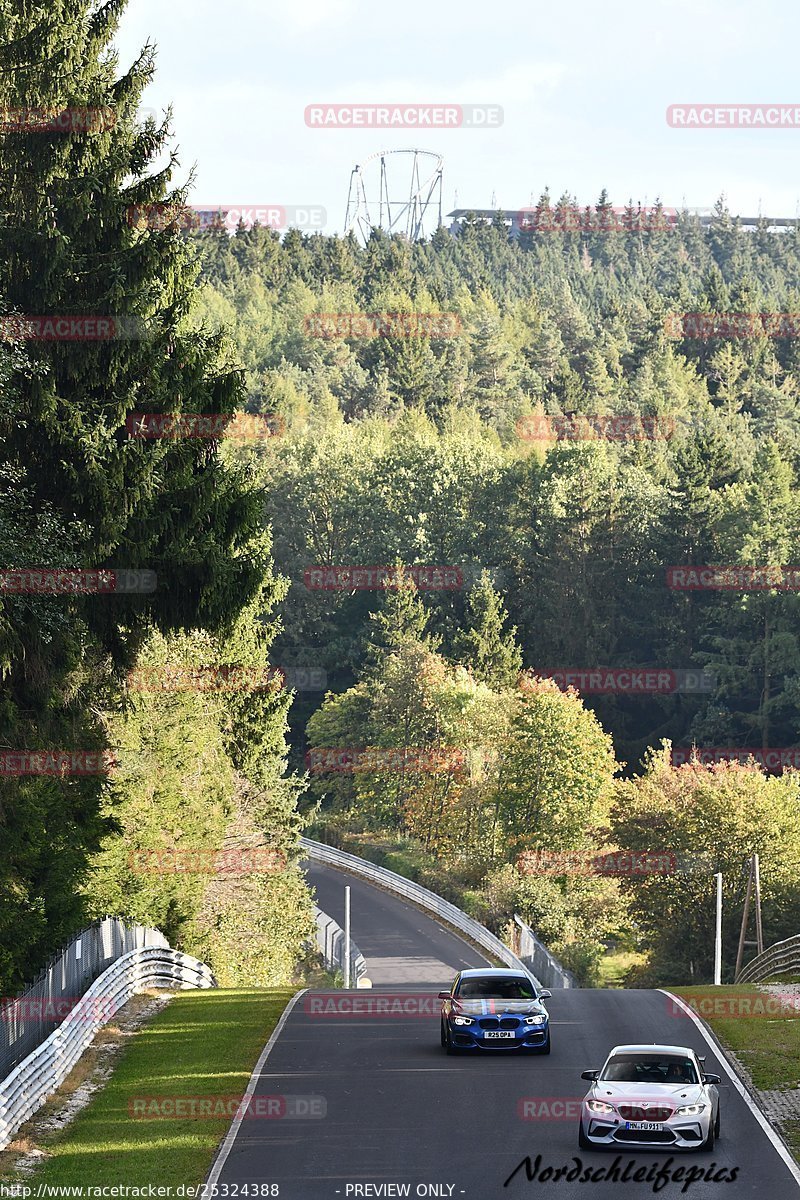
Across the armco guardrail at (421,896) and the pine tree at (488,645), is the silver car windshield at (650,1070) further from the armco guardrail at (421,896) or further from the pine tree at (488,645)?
the pine tree at (488,645)

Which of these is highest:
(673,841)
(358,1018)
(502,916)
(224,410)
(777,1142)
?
(224,410)

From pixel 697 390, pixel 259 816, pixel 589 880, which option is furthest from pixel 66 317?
pixel 697 390

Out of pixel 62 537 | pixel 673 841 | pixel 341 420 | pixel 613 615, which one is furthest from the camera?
pixel 341 420

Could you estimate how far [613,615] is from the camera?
10569 cm

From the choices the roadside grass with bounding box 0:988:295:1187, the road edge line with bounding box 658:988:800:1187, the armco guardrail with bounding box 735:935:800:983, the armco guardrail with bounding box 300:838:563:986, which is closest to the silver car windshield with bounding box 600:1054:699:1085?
the road edge line with bounding box 658:988:800:1187

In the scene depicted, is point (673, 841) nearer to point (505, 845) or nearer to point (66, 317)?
point (505, 845)

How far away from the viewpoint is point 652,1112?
18484mm

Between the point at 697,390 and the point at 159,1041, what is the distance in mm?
120433

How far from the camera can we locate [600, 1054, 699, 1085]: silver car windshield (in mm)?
19062

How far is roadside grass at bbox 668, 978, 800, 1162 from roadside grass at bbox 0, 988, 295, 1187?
24.1 feet

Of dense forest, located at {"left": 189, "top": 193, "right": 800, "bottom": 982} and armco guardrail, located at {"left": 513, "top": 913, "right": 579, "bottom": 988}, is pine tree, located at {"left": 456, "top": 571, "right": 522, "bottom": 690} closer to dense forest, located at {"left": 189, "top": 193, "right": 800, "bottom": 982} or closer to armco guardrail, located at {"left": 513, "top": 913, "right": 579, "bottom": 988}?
dense forest, located at {"left": 189, "top": 193, "right": 800, "bottom": 982}

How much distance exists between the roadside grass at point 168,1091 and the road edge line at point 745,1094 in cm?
673

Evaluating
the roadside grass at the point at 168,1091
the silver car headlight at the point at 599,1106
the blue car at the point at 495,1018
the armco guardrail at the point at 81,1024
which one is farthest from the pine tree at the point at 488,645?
the silver car headlight at the point at 599,1106

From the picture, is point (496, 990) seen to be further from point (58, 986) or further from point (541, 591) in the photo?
point (541, 591)
